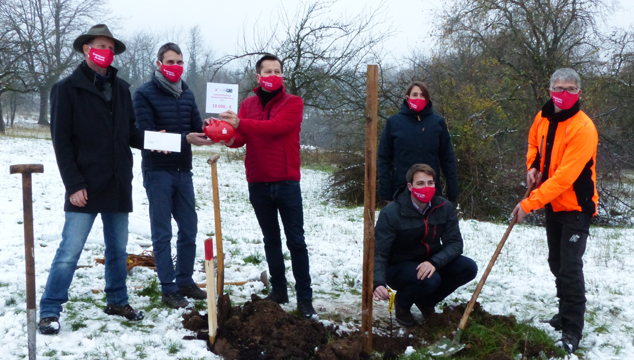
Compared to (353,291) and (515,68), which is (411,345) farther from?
(515,68)

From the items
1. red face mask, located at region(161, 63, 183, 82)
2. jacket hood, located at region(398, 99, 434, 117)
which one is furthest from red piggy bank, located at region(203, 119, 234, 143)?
jacket hood, located at region(398, 99, 434, 117)

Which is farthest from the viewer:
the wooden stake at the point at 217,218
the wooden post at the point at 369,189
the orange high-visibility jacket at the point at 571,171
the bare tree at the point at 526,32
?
the bare tree at the point at 526,32

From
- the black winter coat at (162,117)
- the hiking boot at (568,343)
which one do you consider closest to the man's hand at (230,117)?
the black winter coat at (162,117)

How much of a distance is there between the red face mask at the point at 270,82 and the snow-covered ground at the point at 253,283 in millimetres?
1926

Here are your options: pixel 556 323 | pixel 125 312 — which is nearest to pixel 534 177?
pixel 556 323

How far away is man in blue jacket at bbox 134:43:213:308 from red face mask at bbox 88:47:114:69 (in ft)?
1.31

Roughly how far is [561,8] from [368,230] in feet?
52.7

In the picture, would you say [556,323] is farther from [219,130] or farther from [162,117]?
[162,117]

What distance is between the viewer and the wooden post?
3.22 meters

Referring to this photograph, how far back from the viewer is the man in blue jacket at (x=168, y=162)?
4090 mm

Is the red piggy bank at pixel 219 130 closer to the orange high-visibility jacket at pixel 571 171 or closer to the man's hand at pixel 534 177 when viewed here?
the orange high-visibility jacket at pixel 571 171

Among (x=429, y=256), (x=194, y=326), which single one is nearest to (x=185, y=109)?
(x=194, y=326)

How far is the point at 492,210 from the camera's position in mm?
11281

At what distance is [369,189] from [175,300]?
204cm
